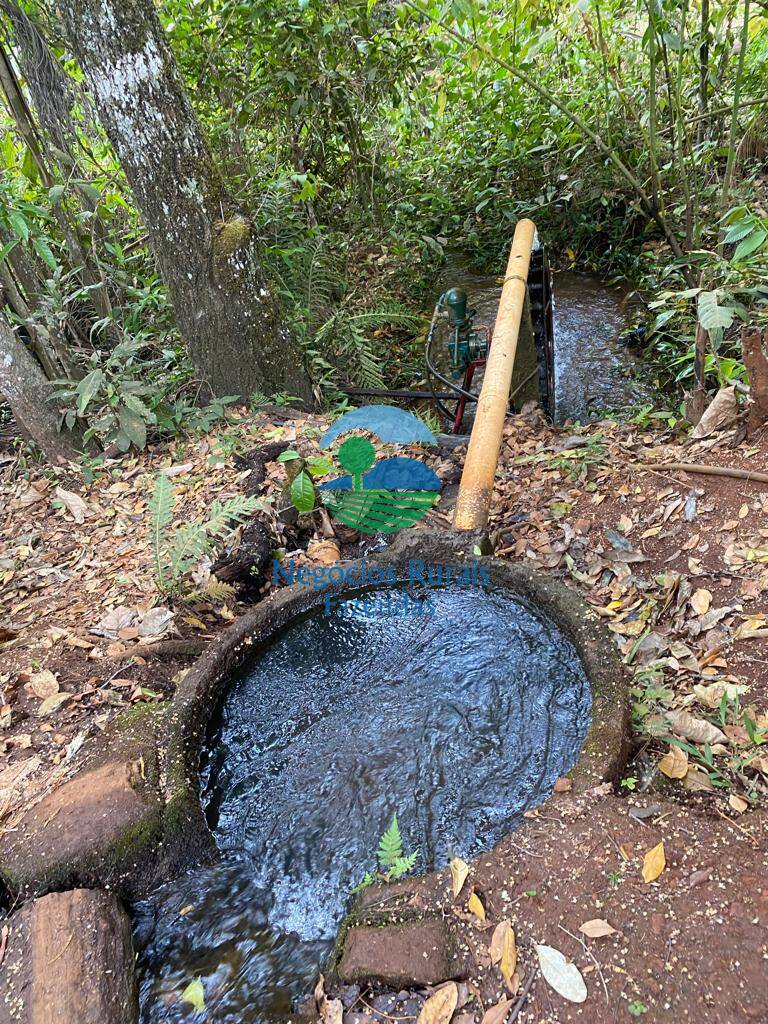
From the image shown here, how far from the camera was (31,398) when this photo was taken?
4.20 metres

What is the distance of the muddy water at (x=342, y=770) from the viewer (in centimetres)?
180

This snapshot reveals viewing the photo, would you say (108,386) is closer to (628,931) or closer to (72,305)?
(72,305)

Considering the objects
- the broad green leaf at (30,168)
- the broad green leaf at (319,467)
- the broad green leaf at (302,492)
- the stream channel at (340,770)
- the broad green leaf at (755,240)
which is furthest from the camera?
the broad green leaf at (30,168)

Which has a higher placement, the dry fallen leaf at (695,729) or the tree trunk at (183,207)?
the tree trunk at (183,207)

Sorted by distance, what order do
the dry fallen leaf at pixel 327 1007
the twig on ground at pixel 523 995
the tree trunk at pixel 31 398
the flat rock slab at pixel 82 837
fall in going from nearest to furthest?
the twig on ground at pixel 523 995
the dry fallen leaf at pixel 327 1007
the flat rock slab at pixel 82 837
the tree trunk at pixel 31 398

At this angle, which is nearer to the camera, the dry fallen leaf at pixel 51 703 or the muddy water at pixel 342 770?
the muddy water at pixel 342 770

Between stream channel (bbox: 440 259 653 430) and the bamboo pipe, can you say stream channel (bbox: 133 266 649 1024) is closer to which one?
the bamboo pipe

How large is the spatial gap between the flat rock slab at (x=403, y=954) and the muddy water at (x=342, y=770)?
197 mm

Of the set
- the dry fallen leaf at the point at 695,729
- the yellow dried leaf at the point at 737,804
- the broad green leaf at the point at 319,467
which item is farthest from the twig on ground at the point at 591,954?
the broad green leaf at the point at 319,467

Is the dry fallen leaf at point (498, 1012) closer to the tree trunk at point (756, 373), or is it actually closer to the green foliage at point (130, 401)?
the tree trunk at point (756, 373)

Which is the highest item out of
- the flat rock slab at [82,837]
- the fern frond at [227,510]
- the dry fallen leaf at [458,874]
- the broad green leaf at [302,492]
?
the fern frond at [227,510]

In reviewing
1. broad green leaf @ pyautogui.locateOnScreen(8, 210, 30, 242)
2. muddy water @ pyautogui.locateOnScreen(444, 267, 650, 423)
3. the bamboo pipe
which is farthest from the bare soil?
broad green leaf @ pyautogui.locateOnScreen(8, 210, 30, 242)

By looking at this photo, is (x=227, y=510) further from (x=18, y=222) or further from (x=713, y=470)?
(x=713, y=470)

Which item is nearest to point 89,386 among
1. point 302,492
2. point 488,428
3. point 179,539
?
point 179,539
